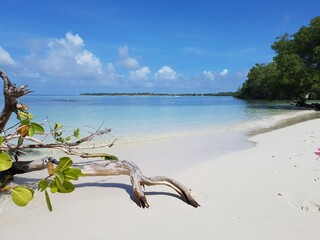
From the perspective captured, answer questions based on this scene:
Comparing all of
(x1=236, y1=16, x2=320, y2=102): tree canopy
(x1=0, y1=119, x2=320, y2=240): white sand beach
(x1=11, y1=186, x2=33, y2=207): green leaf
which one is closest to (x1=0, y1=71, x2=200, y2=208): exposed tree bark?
(x1=0, y1=119, x2=320, y2=240): white sand beach

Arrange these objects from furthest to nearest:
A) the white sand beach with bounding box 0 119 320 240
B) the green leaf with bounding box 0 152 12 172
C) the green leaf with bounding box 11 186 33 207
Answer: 1. the white sand beach with bounding box 0 119 320 240
2. the green leaf with bounding box 11 186 33 207
3. the green leaf with bounding box 0 152 12 172

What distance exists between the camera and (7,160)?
166cm

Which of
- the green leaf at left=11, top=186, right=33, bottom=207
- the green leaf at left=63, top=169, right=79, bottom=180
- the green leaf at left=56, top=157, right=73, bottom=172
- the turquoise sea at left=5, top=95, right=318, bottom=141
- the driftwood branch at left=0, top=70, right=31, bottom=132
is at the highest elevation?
the driftwood branch at left=0, top=70, right=31, bottom=132

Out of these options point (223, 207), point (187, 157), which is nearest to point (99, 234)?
point (223, 207)

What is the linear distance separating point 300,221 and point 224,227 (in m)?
0.80

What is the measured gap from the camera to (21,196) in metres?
1.72

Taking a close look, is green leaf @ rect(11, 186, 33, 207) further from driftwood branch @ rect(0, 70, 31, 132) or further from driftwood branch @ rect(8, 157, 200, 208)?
driftwood branch @ rect(8, 157, 200, 208)

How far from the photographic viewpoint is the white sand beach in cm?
276

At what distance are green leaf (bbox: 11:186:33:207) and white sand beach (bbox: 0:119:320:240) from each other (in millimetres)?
1102

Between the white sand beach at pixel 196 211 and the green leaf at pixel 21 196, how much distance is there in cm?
110

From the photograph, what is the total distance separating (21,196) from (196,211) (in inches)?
80.1

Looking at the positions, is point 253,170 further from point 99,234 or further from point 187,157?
point 99,234

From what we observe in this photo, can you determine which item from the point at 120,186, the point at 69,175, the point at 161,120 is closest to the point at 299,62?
the point at 161,120

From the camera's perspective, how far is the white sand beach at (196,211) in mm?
2760
